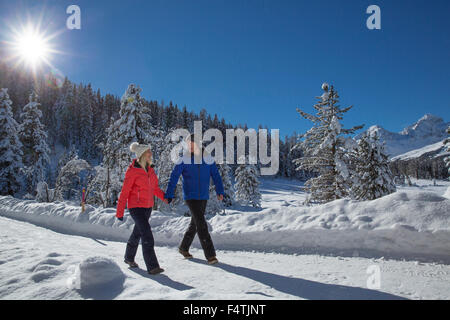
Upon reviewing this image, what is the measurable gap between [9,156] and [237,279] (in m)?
27.5

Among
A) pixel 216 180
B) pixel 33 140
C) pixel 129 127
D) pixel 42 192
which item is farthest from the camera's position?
pixel 33 140

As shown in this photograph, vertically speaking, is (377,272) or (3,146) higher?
(3,146)

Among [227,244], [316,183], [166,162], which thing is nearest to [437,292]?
[227,244]

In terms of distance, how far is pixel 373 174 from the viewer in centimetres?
2062

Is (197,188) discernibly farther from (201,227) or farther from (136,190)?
(136,190)

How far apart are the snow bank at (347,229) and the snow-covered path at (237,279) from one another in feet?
1.08

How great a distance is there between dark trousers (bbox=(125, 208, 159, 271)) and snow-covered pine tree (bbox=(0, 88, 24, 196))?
24.8 m

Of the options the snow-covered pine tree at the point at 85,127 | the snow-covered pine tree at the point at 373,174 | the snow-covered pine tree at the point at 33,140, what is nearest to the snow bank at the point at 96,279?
the snow-covered pine tree at the point at 373,174

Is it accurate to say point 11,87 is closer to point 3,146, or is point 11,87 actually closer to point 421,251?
point 3,146

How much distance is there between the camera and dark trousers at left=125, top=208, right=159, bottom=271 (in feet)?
11.5

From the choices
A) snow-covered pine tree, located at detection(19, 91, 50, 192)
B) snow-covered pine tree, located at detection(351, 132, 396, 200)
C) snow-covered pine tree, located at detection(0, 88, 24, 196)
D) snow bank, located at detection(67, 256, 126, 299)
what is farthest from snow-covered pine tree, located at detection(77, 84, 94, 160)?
snow bank, located at detection(67, 256, 126, 299)

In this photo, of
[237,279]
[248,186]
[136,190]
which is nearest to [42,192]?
[136,190]

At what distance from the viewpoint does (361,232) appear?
14.0 feet
